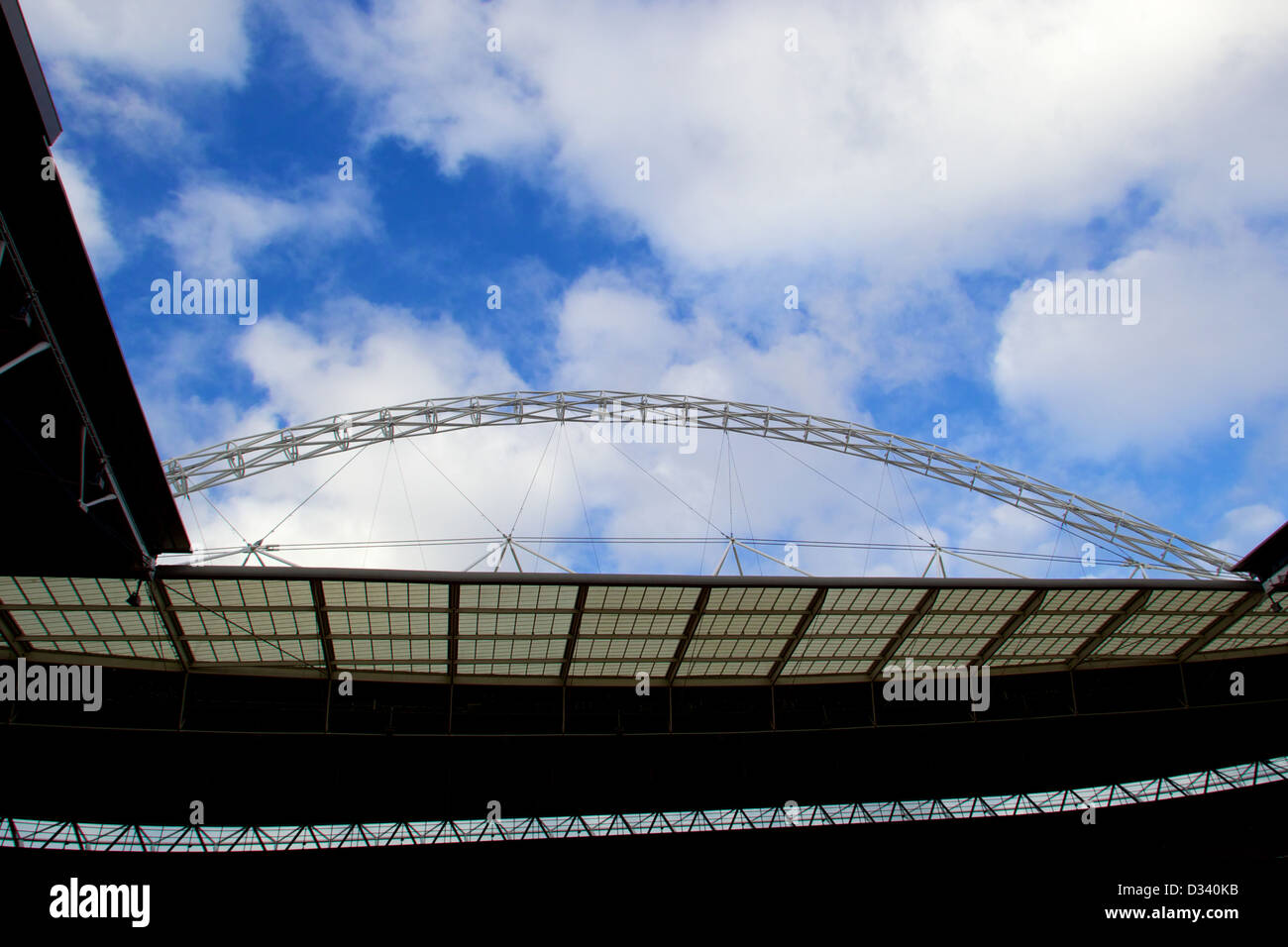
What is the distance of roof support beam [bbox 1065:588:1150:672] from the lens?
32344mm

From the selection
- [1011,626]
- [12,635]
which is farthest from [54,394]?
[1011,626]

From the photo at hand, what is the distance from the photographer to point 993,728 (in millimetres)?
38812

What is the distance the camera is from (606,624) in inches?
1225

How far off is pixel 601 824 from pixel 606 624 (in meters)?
13.9

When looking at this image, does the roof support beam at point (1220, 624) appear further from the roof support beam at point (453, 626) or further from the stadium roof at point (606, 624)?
the roof support beam at point (453, 626)

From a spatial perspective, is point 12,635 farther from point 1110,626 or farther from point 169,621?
point 1110,626

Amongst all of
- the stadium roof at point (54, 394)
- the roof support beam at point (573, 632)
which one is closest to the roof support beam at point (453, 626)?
the roof support beam at point (573, 632)

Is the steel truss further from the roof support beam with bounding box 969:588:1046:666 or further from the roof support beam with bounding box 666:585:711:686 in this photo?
the roof support beam with bounding box 969:588:1046:666

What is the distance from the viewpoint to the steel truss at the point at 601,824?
35.6m

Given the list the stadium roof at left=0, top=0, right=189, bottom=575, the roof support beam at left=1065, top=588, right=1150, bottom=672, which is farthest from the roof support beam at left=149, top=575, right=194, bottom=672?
the roof support beam at left=1065, top=588, right=1150, bottom=672

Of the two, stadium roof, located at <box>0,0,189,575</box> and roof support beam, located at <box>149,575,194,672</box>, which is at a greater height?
stadium roof, located at <box>0,0,189,575</box>

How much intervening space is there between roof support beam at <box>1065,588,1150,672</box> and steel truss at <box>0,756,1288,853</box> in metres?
11.0
